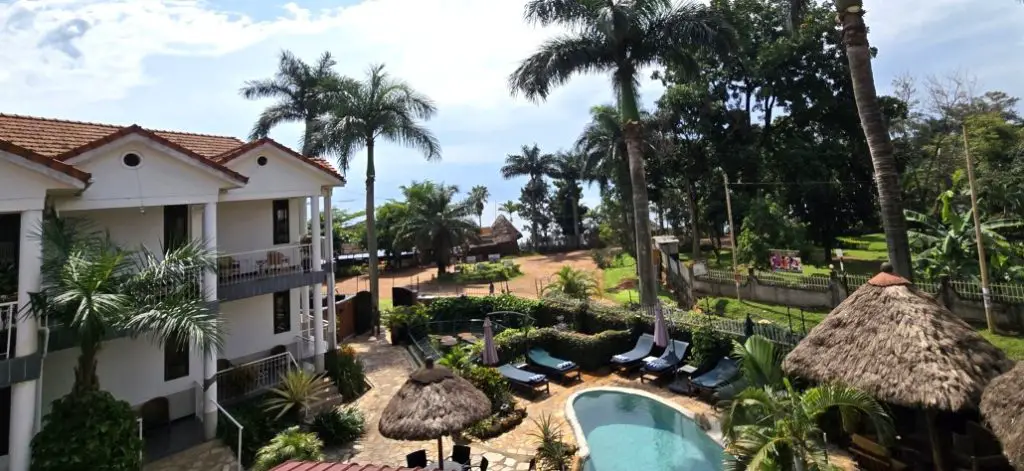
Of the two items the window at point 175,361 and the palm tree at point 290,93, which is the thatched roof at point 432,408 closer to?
the window at point 175,361

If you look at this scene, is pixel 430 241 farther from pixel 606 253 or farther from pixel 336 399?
pixel 336 399

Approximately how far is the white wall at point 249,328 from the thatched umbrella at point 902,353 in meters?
14.3

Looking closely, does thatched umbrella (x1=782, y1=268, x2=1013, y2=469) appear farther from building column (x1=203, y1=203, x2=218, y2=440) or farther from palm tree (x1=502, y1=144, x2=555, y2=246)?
palm tree (x1=502, y1=144, x2=555, y2=246)

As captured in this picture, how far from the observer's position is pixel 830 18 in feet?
107

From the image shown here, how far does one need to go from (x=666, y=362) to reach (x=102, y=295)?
46.2ft

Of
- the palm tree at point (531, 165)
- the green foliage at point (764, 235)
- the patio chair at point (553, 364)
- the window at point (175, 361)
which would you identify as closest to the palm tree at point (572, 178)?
the palm tree at point (531, 165)

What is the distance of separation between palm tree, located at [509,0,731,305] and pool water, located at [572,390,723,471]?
701 cm

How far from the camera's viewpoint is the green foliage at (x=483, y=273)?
35844 mm

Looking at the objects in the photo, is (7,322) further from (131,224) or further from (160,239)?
(160,239)

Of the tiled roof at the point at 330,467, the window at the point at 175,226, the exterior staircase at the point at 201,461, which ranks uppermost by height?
the window at the point at 175,226

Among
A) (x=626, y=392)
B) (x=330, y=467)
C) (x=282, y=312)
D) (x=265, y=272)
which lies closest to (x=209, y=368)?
(x=265, y=272)

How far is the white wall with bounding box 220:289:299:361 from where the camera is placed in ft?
47.3

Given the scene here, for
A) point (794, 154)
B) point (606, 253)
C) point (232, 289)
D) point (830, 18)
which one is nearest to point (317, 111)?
point (232, 289)

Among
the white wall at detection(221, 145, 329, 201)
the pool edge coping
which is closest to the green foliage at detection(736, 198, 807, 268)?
the pool edge coping
